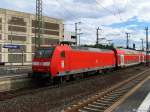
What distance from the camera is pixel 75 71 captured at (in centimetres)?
2858

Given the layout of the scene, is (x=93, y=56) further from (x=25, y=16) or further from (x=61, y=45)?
(x=25, y=16)

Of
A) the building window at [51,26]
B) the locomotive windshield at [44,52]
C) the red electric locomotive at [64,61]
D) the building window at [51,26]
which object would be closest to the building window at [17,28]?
the building window at [51,26]

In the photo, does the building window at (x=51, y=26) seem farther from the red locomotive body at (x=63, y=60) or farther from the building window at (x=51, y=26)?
the red locomotive body at (x=63, y=60)

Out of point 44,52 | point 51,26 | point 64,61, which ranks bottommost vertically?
point 64,61

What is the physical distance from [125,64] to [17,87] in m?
30.9

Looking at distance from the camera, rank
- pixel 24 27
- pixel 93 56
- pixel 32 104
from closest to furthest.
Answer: pixel 32 104 → pixel 93 56 → pixel 24 27

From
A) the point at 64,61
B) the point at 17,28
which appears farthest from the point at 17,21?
the point at 64,61

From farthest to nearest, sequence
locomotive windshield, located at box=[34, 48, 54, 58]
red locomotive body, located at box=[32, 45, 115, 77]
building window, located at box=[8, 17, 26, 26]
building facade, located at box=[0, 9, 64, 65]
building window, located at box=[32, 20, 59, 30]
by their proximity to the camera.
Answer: building window, located at box=[32, 20, 59, 30] < building window, located at box=[8, 17, 26, 26] < building facade, located at box=[0, 9, 64, 65] < locomotive windshield, located at box=[34, 48, 54, 58] < red locomotive body, located at box=[32, 45, 115, 77]

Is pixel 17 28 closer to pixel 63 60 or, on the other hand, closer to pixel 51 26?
pixel 51 26

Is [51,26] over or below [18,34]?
over

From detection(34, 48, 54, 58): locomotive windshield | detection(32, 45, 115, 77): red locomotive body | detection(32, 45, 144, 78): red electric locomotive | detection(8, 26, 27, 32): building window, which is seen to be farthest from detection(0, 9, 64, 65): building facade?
detection(34, 48, 54, 58): locomotive windshield

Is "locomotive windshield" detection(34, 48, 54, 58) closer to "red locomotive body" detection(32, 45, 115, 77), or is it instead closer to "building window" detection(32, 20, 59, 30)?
"red locomotive body" detection(32, 45, 115, 77)

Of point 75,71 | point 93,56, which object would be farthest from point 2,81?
point 93,56

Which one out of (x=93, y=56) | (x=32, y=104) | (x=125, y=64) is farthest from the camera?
(x=125, y=64)
